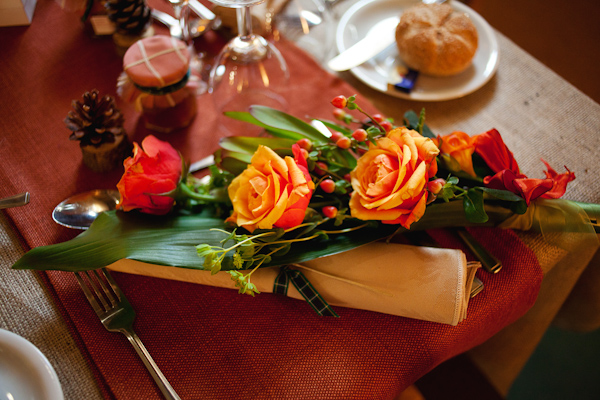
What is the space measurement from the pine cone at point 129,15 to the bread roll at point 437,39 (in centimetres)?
39

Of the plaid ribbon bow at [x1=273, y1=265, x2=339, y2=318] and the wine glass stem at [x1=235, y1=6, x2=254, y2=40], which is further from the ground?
the wine glass stem at [x1=235, y1=6, x2=254, y2=40]

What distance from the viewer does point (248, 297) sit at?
1.56ft

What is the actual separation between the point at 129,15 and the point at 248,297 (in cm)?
46

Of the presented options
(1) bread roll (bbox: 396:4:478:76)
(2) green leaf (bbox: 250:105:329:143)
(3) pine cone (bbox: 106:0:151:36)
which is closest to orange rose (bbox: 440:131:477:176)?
(2) green leaf (bbox: 250:105:329:143)

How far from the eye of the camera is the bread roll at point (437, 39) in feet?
2.09

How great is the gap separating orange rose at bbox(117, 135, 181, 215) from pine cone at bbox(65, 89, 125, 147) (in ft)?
0.33

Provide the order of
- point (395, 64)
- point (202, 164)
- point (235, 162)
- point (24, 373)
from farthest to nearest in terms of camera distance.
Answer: point (395, 64) → point (202, 164) → point (235, 162) → point (24, 373)

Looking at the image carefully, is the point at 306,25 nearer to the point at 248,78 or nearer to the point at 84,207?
the point at 248,78

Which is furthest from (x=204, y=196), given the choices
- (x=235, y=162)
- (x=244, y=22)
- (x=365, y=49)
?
(x=365, y=49)

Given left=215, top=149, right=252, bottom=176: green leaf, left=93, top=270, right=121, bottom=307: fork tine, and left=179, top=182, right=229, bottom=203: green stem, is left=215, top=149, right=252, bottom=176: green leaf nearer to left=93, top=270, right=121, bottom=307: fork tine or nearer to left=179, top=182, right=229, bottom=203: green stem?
left=179, top=182, right=229, bottom=203: green stem

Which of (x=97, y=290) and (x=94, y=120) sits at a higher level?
(x=94, y=120)

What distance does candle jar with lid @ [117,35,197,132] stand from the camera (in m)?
0.53

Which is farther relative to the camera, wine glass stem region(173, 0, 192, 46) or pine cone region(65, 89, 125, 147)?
wine glass stem region(173, 0, 192, 46)

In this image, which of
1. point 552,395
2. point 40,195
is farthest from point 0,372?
point 552,395
